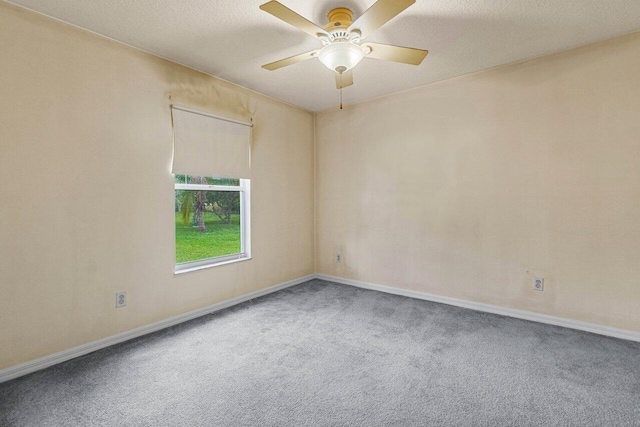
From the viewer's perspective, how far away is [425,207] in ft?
12.1

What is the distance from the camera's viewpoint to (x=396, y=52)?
221 cm

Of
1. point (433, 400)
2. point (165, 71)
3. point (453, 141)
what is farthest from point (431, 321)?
point (165, 71)

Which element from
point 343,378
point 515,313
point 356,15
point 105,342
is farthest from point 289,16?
point 515,313

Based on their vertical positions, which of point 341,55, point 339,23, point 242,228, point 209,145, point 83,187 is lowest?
point 242,228

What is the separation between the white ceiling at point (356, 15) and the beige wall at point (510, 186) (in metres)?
0.33

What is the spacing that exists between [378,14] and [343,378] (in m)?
2.30

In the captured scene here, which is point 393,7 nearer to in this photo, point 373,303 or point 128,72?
point 128,72

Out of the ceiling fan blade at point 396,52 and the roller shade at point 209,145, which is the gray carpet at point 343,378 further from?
the ceiling fan blade at point 396,52

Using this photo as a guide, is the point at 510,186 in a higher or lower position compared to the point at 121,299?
higher

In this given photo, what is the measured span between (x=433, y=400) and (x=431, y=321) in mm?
1281

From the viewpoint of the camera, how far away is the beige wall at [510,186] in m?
2.64

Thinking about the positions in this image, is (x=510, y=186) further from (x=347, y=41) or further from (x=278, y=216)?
(x=278, y=216)

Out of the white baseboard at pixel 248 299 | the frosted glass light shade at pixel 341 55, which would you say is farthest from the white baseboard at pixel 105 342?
the frosted glass light shade at pixel 341 55

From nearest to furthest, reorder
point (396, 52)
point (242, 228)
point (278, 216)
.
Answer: point (396, 52), point (242, 228), point (278, 216)
